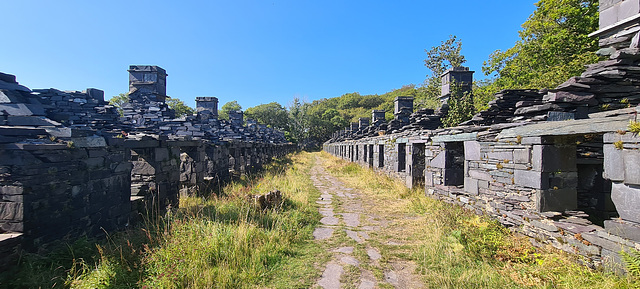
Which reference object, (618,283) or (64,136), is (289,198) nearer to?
(64,136)

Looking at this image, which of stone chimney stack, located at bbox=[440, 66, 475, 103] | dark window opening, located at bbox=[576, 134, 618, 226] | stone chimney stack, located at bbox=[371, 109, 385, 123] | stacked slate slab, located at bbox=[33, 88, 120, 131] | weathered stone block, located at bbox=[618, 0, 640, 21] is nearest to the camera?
dark window opening, located at bbox=[576, 134, 618, 226]

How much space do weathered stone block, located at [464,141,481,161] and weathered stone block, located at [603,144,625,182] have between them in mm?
2722

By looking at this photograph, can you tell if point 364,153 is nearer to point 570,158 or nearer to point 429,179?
point 429,179

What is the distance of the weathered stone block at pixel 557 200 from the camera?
4.57 meters

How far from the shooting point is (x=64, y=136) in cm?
439

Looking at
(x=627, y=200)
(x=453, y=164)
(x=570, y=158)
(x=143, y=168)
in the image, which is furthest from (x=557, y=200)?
(x=143, y=168)

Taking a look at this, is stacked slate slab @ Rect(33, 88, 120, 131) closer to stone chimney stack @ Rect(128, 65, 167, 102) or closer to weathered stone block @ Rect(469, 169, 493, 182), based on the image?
stone chimney stack @ Rect(128, 65, 167, 102)

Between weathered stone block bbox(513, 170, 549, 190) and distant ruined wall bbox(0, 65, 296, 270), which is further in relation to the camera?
weathered stone block bbox(513, 170, 549, 190)

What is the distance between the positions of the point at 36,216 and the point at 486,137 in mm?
7746

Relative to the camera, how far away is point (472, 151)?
6574 millimetres

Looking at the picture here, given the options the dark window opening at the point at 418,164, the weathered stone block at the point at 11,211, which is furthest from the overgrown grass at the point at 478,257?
the weathered stone block at the point at 11,211

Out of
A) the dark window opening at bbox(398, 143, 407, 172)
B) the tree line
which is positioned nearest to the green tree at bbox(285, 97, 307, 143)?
the tree line

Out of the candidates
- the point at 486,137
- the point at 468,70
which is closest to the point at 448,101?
the point at 468,70

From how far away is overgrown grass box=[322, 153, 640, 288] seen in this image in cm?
349
